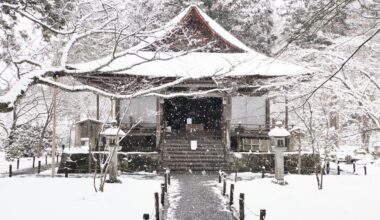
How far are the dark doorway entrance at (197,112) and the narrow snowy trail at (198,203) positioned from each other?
12.3m

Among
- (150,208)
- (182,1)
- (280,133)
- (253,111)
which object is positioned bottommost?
(150,208)

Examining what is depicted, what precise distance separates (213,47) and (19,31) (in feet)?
52.8

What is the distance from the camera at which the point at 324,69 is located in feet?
63.5

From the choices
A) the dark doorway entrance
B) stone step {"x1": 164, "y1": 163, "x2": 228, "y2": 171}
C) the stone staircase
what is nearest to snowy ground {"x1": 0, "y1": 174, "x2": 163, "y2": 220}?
stone step {"x1": 164, "y1": 163, "x2": 228, "y2": 171}

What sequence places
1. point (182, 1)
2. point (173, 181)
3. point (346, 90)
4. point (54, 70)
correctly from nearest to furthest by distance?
point (54, 70) → point (346, 90) → point (173, 181) → point (182, 1)

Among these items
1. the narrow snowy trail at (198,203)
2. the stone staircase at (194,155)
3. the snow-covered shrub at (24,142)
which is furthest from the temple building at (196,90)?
the snow-covered shrub at (24,142)

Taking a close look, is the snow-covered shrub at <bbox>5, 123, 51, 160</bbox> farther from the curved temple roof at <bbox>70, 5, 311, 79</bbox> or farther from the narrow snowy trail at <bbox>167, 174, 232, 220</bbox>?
the narrow snowy trail at <bbox>167, 174, 232, 220</bbox>

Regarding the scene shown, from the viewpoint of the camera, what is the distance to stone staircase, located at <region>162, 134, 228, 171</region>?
21.8m

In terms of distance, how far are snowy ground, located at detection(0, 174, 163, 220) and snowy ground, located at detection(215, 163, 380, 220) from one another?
3031 mm

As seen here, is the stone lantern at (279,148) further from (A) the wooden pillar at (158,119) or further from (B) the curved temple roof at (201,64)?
(A) the wooden pillar at (158,119)

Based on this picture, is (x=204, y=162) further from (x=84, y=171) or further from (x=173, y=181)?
(x=84, y=171)

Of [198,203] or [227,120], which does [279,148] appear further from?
[227,120]

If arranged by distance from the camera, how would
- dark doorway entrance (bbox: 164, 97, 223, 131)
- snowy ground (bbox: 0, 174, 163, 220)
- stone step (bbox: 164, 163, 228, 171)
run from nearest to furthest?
1. snowy ground (bbox: 0, 174, 163, 220)
2. stone step (bbox: 164, 163, 228, 171)
3. dark doorway entrance (bbox: 164, 97, 223, 131)

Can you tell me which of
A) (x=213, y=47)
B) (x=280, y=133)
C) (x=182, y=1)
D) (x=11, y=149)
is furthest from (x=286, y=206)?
(x=182, y=1)
